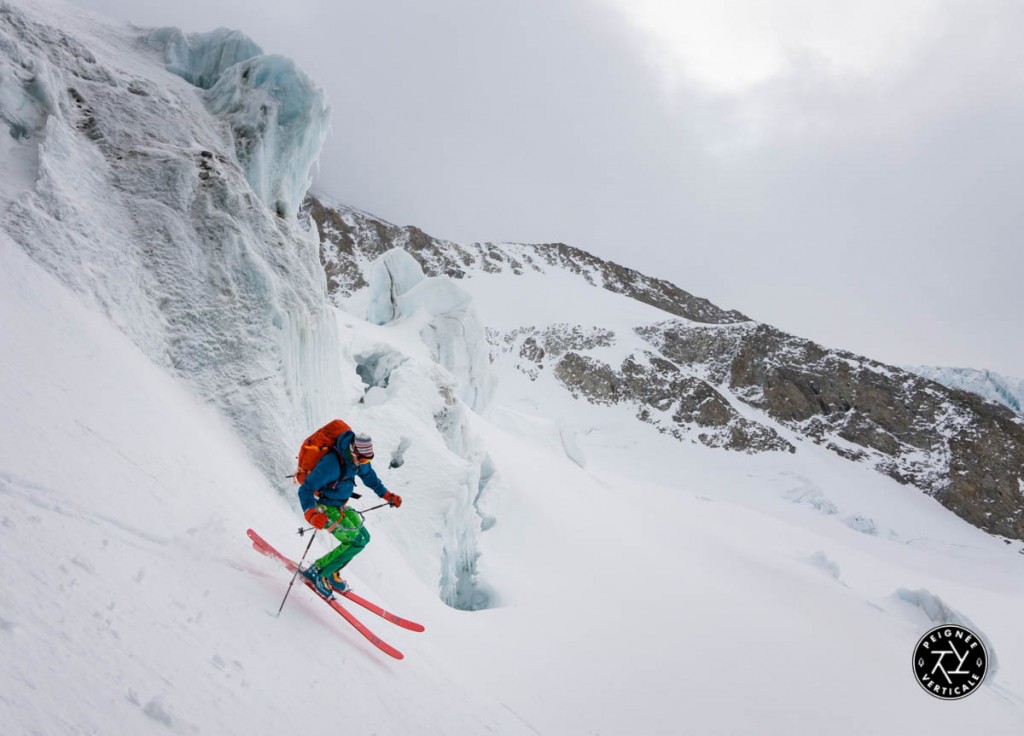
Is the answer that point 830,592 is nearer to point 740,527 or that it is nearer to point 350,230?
point 740,527

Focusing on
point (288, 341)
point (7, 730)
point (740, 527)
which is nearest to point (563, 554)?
point (288, 341)

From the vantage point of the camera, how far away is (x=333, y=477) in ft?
17.1

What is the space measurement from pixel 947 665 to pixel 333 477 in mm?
19276

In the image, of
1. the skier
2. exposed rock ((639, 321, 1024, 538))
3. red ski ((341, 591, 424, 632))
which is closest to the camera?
the skier

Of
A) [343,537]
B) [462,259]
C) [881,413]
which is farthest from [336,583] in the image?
[462,259]

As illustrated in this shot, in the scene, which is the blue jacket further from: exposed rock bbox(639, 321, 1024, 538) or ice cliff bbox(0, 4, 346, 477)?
exposed rock bbox(639, 321, 1024, 538)

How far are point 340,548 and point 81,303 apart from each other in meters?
4.50

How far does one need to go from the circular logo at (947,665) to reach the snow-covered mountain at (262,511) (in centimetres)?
98

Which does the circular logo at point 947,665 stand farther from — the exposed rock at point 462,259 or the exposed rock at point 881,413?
the exposed rock at point 462,259

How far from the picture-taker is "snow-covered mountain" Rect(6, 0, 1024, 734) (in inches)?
129

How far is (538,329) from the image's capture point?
9162cm

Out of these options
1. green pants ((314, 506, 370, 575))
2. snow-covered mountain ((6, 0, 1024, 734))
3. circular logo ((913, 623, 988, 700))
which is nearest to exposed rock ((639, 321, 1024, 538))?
snow-covered mountain ((6, 0, 1024, 734))

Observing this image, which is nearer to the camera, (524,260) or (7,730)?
(7,730)

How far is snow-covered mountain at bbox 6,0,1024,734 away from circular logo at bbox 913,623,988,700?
3.21 ft
